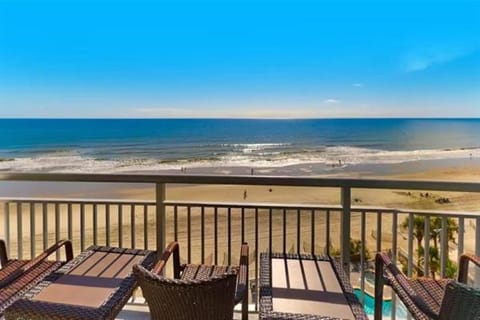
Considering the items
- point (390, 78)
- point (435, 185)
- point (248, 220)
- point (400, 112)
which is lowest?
point (248, 220)

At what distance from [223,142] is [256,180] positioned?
2072 centimetres

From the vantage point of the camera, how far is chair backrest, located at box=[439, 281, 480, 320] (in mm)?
1122

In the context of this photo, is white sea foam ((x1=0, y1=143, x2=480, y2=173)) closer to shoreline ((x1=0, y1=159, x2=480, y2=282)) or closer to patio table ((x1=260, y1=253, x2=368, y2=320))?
shoreline ((x1=0, y1=159, x2=480, y2=282))

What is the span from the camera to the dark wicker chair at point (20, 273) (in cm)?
181

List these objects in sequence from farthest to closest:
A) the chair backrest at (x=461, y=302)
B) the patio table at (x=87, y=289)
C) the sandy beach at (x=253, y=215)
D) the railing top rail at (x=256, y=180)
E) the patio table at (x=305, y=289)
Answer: the sandy beach at (x=253, y=215) → the railing top rail at (x=256, y=180) → the patio table at (x=305, y=289) → the patio table at (x=87, y=289) → the chair backrest at (x=461, y=302)

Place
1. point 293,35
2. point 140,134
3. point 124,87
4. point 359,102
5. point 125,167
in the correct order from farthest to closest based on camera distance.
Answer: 1. point 140,134
2. point 359,102
3. point 124,87
4. point 125,167
5. point 293,35

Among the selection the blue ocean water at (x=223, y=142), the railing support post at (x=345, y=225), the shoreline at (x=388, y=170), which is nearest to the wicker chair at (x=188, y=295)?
the railing support post at (x=345, y=225)

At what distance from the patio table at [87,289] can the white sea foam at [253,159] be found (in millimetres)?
12528

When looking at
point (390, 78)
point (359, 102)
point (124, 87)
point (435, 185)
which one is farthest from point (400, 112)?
point (435, 185)

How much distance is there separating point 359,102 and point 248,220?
1518 cm

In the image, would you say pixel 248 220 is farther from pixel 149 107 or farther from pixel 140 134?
pixel 140 134

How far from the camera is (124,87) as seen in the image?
17.5 m

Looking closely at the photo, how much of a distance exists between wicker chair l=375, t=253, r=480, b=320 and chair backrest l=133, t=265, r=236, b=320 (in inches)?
32.2

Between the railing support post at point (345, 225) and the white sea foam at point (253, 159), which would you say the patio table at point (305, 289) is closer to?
the railing support post at point (345, 225)
